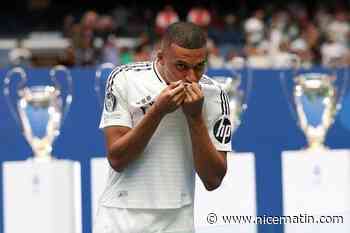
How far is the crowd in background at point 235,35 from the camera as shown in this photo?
11.4 meters

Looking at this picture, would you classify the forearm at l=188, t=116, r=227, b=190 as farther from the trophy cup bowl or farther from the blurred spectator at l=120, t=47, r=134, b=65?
the blurred spectator at l=120, t=47, r=134, b=65

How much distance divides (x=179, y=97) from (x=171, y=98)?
23 millimetres

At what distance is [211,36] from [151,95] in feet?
41.3

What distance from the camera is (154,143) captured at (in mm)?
3047

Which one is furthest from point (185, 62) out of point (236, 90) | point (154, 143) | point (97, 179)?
point (236, 90)

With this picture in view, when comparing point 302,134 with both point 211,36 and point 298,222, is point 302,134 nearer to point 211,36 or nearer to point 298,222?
point 298,222

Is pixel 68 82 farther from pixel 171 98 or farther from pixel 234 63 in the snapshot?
pixel 171 98

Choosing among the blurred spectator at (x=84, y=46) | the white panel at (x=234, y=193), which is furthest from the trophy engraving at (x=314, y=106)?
the blurred spectator at (x=84, y=46)

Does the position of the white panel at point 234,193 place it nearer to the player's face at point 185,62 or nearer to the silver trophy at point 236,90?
the silver trophy at point 236,90

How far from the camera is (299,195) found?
266 inches

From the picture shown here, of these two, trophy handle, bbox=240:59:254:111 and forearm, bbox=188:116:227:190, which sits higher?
trophy handle, bbox=240:59:254:111

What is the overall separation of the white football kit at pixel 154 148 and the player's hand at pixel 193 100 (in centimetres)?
12

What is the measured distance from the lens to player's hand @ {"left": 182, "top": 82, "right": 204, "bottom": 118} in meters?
2.89

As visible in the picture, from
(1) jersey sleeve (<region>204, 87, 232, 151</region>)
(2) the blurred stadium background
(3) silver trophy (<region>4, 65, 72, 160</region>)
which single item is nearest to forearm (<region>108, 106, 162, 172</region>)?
(1) jersey sleeve (<region>204, 87, 232, 151</region>)
